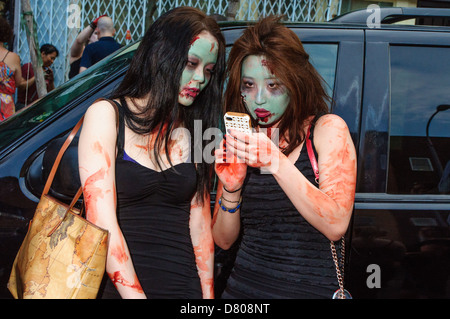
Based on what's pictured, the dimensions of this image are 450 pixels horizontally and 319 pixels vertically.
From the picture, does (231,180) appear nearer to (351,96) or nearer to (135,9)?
(351,96)

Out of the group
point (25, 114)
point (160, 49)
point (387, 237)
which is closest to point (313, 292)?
point (387, 237)

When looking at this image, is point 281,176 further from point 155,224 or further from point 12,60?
point 12,60

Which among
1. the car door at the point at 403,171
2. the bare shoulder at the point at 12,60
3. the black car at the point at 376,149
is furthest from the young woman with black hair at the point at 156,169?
the bare shoulder at the point at 12,60

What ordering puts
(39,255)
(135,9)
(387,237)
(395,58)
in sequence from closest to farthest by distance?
(39,255) < (387,237) < (395,58) < (135,9)

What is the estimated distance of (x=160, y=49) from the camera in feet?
5.78

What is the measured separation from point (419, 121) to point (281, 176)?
0.92m

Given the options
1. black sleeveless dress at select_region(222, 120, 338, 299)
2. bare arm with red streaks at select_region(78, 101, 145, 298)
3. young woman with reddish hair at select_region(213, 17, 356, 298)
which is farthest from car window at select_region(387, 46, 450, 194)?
bare arm with red streaks at select_region(78, 101, 145, 298)

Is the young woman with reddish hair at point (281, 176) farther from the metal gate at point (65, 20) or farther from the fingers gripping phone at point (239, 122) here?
the metal gate at point (65, 20)

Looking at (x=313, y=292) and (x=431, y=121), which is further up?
(x=431, y=121)

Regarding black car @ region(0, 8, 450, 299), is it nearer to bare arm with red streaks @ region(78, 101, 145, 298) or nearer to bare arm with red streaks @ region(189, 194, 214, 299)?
bare arm with red streaks @ region(189, 194, 214, 299)

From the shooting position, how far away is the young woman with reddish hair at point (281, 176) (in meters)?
1.65

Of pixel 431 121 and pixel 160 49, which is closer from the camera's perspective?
pixel 160 49

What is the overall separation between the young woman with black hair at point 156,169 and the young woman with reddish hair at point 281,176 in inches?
4.8
